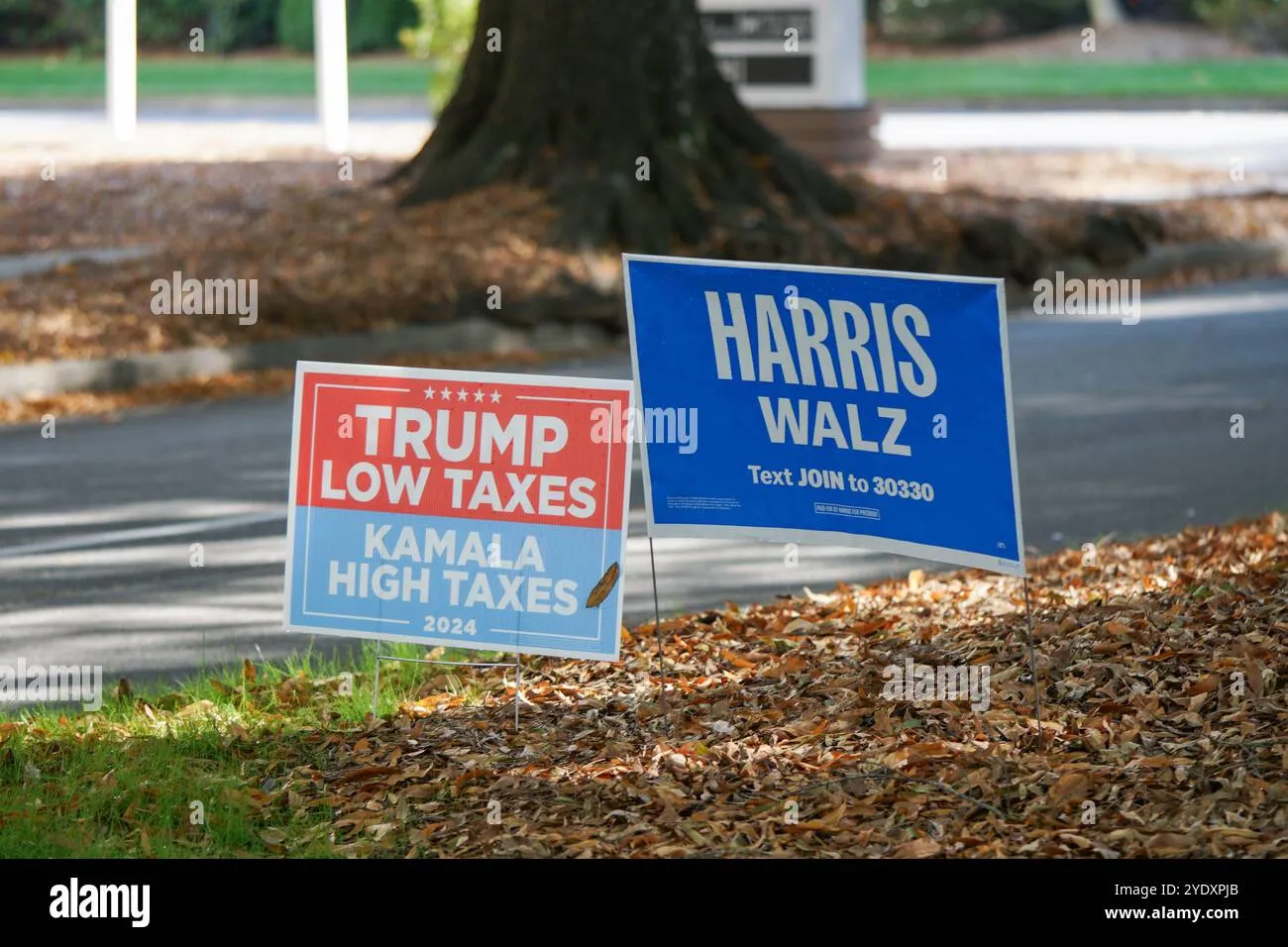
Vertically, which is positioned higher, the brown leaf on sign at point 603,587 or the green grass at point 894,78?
the green grass at point 894,78

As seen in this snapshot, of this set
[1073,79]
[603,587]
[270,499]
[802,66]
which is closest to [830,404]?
[603,587]

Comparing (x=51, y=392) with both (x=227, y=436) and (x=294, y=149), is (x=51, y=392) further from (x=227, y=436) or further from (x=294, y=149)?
(x=294, y=149)

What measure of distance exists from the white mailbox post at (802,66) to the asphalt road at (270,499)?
35.7 ft

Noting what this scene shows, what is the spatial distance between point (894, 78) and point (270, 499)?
132 ft

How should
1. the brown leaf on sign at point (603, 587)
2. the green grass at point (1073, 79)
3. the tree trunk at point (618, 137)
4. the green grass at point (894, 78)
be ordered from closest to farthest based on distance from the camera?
the brown leaf on sign at point (603, 587) → the tree trunk at point (618, 137) → the green grass at point (1073, 79) → the green grass at point (894, 78)

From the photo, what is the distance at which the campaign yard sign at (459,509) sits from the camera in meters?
5.80

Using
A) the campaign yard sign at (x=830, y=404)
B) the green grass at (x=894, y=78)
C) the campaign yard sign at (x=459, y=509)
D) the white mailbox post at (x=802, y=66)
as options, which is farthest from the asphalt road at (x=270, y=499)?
the green grass at (x=894, y=78)

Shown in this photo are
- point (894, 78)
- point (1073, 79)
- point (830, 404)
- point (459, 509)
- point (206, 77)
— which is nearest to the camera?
point (830, 404)

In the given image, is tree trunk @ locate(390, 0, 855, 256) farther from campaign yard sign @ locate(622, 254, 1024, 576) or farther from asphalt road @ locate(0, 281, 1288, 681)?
campaign yard sign @ locate(622, 254, 1024, 576)

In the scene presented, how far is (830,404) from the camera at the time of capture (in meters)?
5.80

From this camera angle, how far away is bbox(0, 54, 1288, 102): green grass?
42.8 m

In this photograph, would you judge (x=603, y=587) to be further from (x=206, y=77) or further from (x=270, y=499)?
(x=206, y=77)

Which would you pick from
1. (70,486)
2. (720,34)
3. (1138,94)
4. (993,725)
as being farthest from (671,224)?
(1138,94)

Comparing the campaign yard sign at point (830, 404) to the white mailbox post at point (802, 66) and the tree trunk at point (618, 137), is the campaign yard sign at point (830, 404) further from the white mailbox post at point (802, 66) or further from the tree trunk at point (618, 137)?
the white mailbox post at point (802, 66)
